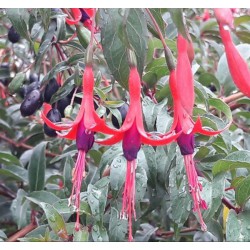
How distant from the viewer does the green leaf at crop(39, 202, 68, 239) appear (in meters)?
0.65

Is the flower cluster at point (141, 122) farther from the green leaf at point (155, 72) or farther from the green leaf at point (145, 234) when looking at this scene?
the green leaf at point (145, 234)

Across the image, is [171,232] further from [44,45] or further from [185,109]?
[185,109]

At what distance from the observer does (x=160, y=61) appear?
0.81 meters

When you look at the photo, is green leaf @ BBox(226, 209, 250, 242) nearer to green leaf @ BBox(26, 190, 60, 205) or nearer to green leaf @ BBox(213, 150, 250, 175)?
green leaf @ BBox(213, 150, 250, 175)

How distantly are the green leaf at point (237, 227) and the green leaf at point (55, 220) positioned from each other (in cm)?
21

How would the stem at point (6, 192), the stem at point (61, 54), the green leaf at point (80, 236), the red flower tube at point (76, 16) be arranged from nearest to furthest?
the green leaf at point (80, 236)
the red flower tube at point (76, 16)
the stem at point (61, 54)
the stem at point (6, 192)

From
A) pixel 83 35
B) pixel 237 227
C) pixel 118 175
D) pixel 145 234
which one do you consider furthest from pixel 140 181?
pixel 145 234

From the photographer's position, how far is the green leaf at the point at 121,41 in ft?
1.66

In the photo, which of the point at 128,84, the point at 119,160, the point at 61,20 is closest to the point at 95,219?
the point at 119,160

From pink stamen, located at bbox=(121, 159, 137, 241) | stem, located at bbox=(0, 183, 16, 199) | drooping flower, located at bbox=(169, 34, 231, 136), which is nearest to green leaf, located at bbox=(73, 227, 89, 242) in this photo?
pink stamen, located at bbox=(121, 159, 137, 241)

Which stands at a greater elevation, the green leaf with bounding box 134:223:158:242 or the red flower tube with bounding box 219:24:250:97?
the red flower tube with bounding box 219:24:250:97

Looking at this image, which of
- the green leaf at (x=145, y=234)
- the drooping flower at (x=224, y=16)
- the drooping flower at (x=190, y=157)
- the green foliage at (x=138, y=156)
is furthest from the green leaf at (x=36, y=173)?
the drooping flower at (x=224, y=16)

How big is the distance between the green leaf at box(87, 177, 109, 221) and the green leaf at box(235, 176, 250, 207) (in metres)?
0.18

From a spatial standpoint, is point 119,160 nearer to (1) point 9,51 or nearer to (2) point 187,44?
(2) point 187,44
